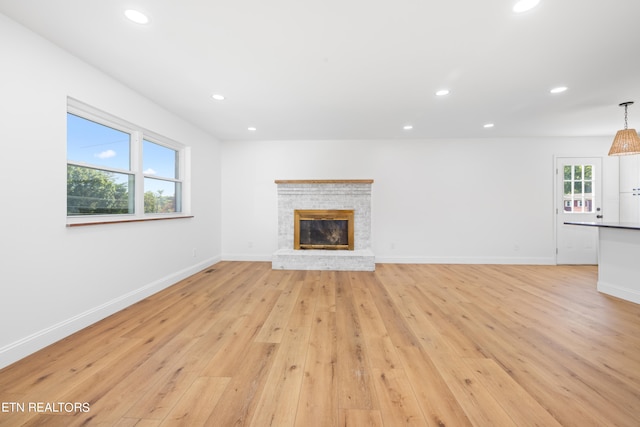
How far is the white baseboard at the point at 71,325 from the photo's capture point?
68.7 inches

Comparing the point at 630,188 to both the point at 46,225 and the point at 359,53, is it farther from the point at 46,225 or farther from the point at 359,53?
the point at 46,225

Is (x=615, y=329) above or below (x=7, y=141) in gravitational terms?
below

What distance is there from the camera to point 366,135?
4.63m

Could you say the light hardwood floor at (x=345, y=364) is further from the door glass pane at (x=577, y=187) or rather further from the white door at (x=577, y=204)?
the door glass pane at (x=577, y=187)

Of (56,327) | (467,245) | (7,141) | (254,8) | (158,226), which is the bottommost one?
(56,327)

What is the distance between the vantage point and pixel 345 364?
1735 mm

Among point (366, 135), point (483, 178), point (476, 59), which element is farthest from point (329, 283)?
point (483, 178)

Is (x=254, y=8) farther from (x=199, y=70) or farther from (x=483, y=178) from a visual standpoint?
(x=483, y=178)

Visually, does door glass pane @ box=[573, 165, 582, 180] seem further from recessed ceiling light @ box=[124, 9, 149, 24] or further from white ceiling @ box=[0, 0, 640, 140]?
recessed ceiling light @ box=[124, 9, 149, 24]

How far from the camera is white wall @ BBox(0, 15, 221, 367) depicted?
1.75 m

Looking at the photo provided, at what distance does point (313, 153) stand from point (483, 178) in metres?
3.39

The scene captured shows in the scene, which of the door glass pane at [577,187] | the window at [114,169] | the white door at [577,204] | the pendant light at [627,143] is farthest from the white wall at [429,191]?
the pendant light at [627,143]

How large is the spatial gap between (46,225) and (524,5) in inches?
150

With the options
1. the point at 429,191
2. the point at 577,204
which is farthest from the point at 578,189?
the point at 429,191
